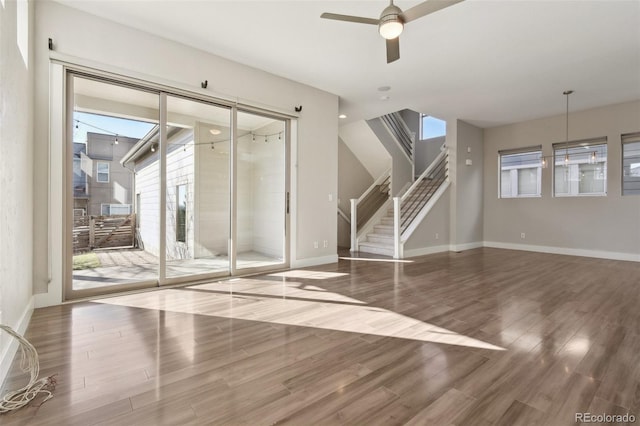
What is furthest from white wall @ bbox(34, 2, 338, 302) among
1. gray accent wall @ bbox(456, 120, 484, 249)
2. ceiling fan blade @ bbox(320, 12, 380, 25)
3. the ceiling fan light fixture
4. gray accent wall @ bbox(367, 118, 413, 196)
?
gray accent wall @ bbox(456, 120, 484, 249)

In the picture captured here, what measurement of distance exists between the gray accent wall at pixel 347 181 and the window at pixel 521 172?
3586mm

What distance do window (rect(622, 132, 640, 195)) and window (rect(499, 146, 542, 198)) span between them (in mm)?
1514

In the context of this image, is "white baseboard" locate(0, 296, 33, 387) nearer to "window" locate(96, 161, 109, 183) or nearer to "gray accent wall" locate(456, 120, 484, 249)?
"window" locate(96, 161, 109, 183)

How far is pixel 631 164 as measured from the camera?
634 centimetres

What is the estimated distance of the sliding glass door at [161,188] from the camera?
3586mm

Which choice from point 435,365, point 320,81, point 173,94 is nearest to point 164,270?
point 173,94

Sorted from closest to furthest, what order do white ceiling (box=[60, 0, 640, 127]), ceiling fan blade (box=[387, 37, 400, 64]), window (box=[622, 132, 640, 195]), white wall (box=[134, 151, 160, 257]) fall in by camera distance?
1. ceiling fan blade (box=[387, 37, 400, 64])
2. white ceiling (box=[60, 0, 640, 127])
3. white wall (box=[134, 151, 160, 257])
4. window (box=[622, 132, 640, 195])

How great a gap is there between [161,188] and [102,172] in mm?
675

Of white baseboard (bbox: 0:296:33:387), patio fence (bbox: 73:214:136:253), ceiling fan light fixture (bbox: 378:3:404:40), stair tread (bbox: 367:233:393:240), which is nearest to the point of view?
white baseboard (bbox: 0:296:33:387)

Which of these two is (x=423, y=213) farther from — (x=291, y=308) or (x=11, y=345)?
(x=11, y=345)

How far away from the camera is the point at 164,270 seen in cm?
405

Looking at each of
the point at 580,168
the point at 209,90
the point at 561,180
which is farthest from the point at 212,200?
the point at 580,168

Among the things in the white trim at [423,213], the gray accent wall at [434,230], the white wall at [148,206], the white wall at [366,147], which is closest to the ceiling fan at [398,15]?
the white wall at [148,206]

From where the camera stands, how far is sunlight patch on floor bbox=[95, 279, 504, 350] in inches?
104
